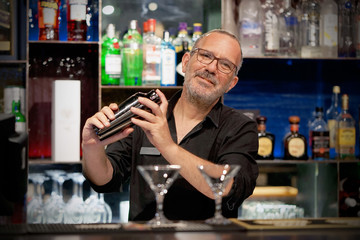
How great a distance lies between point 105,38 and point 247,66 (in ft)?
3.02

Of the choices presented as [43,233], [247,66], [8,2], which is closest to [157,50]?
[247,66]

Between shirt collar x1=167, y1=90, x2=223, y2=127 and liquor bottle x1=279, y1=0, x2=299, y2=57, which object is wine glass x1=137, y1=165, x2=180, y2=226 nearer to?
shirt collar x1=167, y1=90, x2=223, y2=127

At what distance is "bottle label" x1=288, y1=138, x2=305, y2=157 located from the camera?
3174 mm

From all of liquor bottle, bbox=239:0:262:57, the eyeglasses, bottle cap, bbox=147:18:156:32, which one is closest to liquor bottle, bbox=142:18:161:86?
bottle cap, bbox=147:18:156:32

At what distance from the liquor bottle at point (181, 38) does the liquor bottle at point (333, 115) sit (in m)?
0.93

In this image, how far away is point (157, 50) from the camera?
3.09 metres

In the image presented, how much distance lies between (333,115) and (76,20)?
164 centimetres

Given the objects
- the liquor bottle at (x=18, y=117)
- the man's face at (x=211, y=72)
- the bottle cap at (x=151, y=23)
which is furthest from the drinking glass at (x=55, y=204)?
the man's face at (x=211, y=72)

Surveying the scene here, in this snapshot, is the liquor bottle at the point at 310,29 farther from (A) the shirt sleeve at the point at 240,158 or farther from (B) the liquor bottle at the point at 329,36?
(A) the shirt sleeve at the point at 240,158

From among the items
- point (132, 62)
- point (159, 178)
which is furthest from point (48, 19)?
point (159, 178)

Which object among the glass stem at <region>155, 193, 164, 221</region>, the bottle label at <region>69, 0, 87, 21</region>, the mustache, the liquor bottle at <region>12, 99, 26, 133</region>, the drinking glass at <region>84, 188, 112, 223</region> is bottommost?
the drinking glass at <region>84, 188, 112, 223</region>

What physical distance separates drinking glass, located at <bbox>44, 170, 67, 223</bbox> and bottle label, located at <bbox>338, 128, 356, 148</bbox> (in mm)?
1604

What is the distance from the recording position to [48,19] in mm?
3059

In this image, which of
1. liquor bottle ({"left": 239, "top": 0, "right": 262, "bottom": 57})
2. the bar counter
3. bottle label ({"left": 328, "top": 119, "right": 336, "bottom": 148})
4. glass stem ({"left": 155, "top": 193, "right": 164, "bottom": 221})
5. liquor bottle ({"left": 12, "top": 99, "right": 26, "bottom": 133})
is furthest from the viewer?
bottle label ({"left": 328, "top": 119, "right": 336, "bottom": 148})
